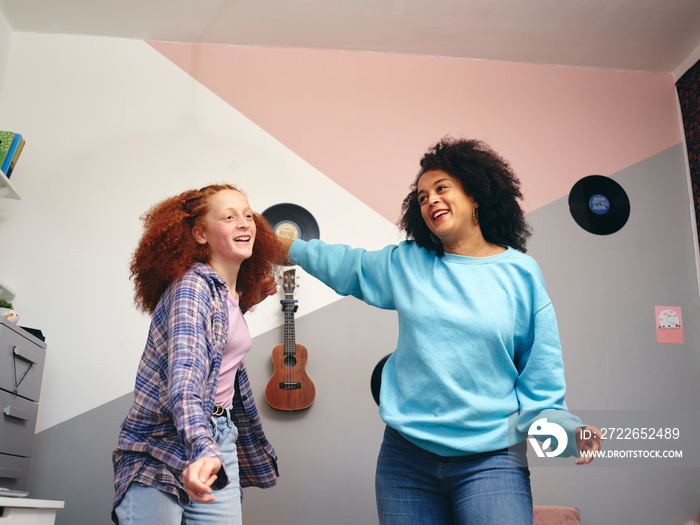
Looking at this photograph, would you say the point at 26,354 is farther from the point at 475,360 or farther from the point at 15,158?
the point at 475,360

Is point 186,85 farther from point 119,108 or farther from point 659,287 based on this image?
point 659,287

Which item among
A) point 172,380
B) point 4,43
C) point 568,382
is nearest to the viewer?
point 172,380

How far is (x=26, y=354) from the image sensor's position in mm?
2506

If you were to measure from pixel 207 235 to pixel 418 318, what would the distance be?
2.18 ft

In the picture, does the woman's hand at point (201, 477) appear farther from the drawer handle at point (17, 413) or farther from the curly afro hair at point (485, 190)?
the drawer handle at point (17, 413)

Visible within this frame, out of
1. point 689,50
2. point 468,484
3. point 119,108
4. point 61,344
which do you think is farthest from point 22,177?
point 689,50

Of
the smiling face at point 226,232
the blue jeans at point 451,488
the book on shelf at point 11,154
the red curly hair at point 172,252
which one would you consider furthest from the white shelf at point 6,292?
the blue jeans at point 451,488

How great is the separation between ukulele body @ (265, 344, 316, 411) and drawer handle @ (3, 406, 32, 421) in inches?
40.6

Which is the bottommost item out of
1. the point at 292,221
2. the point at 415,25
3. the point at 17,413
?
the point at 17,413

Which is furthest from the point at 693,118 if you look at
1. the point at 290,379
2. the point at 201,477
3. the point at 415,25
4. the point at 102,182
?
the point at 201,477

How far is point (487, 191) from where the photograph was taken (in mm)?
1812

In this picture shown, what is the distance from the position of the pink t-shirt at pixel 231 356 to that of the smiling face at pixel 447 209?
2.01 feet

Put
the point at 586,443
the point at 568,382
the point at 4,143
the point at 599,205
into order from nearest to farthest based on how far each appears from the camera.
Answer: the point at 586,443
the point at 4,143
the point at 568,382
the point at 599,205

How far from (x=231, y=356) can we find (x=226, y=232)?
363 millimetres
